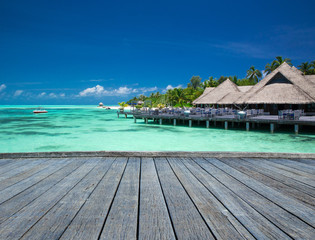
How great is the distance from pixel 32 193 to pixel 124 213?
3.22 feet

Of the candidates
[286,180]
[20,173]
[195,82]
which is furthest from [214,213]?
[195,82]

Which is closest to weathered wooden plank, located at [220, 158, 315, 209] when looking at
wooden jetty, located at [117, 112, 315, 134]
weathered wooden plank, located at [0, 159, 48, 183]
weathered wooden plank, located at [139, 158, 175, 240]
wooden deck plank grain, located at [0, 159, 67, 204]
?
weathered wooden plank, located at [139, 158, 175, 240]

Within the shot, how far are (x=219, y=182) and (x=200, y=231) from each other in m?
1.00

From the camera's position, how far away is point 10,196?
199 centimetres

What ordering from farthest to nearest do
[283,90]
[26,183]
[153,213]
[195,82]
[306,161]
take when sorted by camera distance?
[195,82], [283,90], [306,161], [26,183], [153,213]

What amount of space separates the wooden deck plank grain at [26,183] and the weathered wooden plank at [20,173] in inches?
2.9

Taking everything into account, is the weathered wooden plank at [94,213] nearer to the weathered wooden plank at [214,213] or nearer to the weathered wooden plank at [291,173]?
the weathered wooden plank at [214,213]

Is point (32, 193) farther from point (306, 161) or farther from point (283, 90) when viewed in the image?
point (283, 90)

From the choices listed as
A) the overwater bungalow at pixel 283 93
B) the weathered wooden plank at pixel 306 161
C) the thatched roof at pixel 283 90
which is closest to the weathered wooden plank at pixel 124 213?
the weathered wooden plank at pixel 306 161

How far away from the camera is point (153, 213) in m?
1.65

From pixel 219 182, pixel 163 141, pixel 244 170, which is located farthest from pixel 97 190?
pixel 163 141

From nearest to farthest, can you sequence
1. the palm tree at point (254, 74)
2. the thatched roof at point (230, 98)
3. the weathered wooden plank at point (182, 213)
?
the weathered wooden plank at point (182, 213) < the thatched roof at point (230, 98) < the palm tree at point (254, 74)

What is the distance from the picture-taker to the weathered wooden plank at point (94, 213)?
54.9 inches

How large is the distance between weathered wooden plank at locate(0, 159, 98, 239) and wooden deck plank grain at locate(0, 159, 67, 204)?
0.28m
